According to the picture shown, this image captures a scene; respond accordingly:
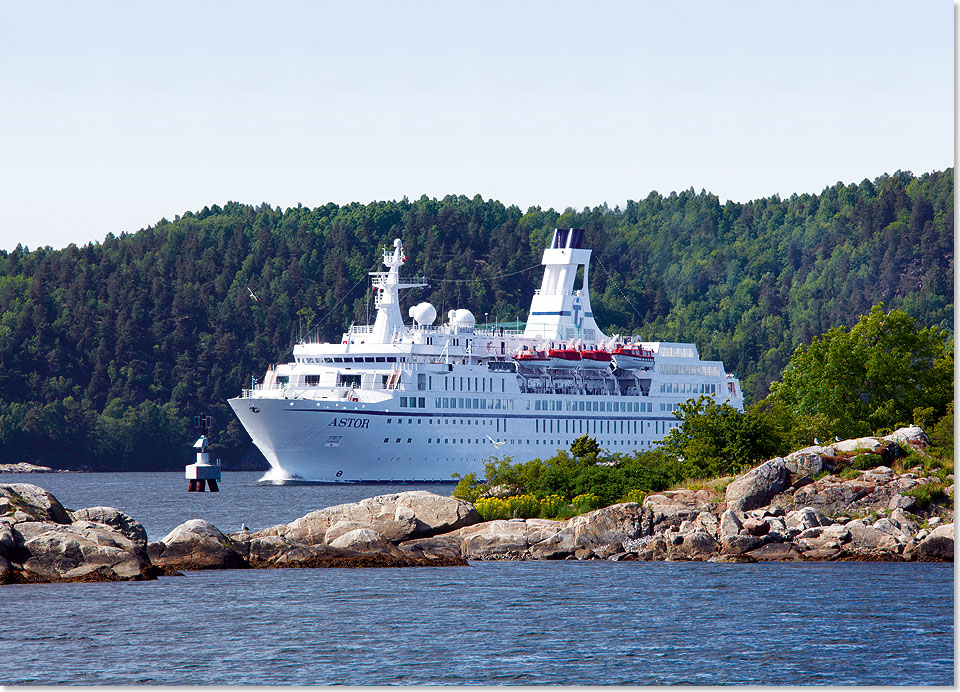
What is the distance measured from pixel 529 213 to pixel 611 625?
133528 mm

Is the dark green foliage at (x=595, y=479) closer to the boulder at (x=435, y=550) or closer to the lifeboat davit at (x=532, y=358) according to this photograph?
the boulder at (x=435, y=550)

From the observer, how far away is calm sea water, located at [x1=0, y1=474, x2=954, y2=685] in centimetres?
2338

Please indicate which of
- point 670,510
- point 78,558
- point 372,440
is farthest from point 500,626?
point 372,440

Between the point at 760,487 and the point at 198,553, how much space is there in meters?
13.6

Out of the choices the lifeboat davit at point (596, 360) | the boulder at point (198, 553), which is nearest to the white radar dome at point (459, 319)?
the lifeboat davit at point (596, 360)

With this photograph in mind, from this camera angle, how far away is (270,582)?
3341cm

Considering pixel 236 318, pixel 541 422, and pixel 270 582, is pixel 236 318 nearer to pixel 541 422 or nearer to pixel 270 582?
pixel 541 422

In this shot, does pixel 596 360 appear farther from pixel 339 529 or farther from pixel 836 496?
pixel 339 529

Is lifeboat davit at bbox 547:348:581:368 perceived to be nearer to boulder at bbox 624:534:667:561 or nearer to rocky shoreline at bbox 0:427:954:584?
rocky shoreline at bbox 0:427:954:584

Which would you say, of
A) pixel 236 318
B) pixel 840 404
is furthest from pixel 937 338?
pixel 236 318

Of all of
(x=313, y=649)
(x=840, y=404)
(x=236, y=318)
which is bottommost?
(x=313, y=649)

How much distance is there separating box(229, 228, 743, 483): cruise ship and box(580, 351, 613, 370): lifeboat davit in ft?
0.26

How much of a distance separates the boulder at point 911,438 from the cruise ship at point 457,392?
33374 millimetres

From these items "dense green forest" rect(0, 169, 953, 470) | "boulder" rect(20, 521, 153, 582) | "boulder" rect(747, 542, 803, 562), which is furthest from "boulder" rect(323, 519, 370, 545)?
"dense green forest" rect(0, 169, 953, 470)
